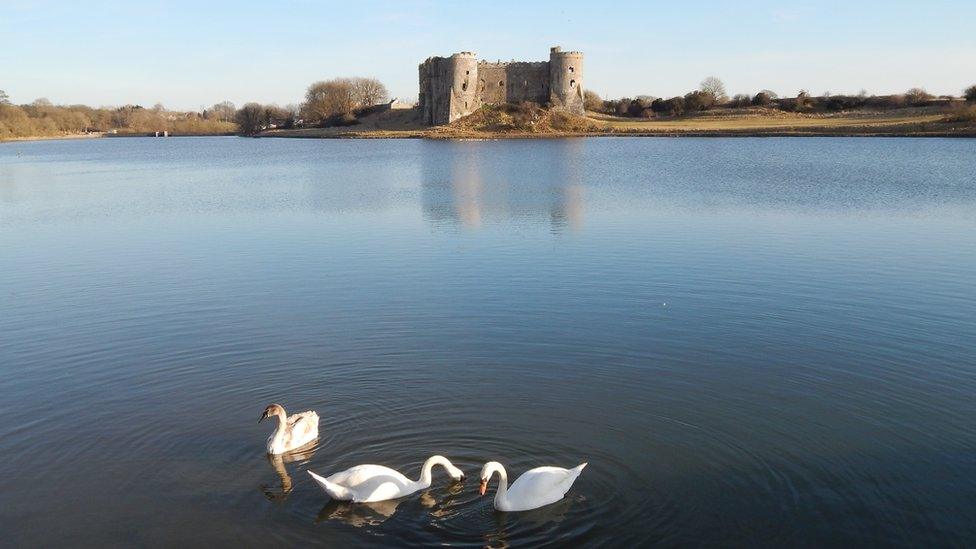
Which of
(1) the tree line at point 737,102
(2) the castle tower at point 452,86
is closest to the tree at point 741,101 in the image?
(1) the tree line at point 737,102

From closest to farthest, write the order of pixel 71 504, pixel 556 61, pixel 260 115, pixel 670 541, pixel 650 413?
pixel 670 541 → pixel 71 504 → pixel 650 413 → pixel 556 61 → pixel 260 115

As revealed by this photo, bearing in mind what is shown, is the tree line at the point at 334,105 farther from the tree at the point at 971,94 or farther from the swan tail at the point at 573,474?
the swan tail at the point at 573,474

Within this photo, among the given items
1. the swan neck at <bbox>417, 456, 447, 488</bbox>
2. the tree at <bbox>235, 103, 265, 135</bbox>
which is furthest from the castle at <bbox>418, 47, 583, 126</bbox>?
the swan neck at <bbox>417, 456, 447, 488</bbox>

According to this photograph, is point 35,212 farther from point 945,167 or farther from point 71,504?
point 945,167

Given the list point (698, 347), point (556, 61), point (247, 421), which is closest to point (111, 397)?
point (247, 421)

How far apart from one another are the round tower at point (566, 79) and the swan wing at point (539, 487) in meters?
88.4

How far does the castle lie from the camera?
92.6m

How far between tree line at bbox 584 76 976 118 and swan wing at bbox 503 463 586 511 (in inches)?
3589

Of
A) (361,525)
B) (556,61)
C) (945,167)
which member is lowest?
(361,525)

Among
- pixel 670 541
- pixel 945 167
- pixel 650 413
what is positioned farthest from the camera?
pixel 945 167

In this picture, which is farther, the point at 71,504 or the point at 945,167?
the point at 945,167

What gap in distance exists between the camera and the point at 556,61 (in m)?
92.6

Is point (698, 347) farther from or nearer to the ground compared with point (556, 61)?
nearer to the ground

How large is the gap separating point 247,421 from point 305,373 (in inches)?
63.0
